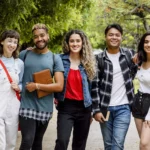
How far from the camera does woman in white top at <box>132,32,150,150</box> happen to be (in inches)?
160

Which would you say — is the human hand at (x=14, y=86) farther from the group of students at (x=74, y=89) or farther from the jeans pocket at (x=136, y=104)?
the jeans pocket at (x=136, y=104)

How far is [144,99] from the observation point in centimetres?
416

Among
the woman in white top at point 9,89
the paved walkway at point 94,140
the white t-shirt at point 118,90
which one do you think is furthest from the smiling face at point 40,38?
the paved walkway at point 94,140

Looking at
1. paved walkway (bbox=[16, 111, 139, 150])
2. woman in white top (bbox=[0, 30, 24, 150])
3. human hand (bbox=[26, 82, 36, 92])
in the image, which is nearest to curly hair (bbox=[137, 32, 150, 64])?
human hand (bbox=[26, 82, 36, 92])

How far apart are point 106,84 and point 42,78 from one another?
2.80 feet

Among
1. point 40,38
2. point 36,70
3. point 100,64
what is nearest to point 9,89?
point 36,70

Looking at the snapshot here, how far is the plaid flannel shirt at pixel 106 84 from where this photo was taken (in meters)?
4.29

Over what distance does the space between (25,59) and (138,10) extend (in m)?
14.8

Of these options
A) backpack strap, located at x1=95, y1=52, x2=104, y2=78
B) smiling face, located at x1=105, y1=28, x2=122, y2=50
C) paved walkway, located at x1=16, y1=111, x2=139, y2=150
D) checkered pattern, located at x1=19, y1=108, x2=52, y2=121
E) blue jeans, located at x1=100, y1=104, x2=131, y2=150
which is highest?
smiling face, located at x1=105, y1=28, x2=122, y2=50

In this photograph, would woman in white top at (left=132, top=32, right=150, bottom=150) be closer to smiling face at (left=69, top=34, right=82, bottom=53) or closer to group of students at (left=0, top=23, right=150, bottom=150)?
group of students at (left=0, top=23, right=150, bottom=150)

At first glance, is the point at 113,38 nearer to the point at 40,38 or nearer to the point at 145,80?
the point at 145,80

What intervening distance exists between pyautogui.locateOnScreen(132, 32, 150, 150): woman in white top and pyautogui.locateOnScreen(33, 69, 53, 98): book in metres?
1.16

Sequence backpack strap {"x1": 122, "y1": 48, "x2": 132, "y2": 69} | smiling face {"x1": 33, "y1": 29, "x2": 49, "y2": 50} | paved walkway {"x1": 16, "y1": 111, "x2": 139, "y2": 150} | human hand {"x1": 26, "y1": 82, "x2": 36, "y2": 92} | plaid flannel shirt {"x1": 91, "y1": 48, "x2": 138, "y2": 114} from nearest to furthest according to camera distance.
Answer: human hand {"x1": 26, "y1": 82, "x2": 36, "y2": 92}
smiling face {"x1": 33, "y1": 29, "x2": 49, "y2": 50}
plaid flannel shirt {"x1": 91, "y1": 48, "x2": 138, "y2": 114}
backpack strap {"x1": 122, "y1": 48, "x2": 132, "y2": 69}
paved walkway {"x1": 16, "y1": 111, "x2": 139, "y2": 150}

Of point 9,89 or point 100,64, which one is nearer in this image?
point 9,89
